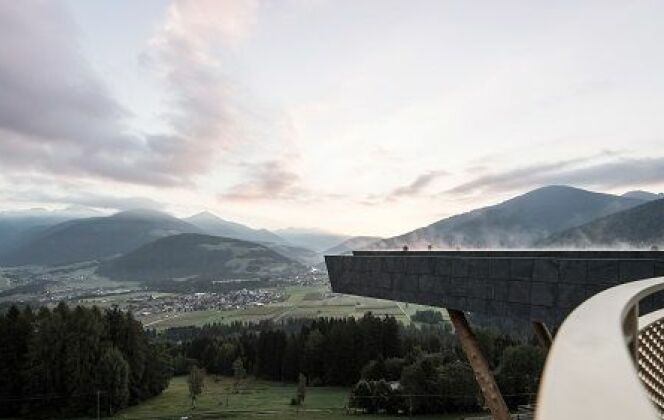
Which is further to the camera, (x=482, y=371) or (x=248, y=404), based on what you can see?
(x=248, y=404)

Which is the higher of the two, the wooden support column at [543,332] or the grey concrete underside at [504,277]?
the grey concrete underside at [504,277]

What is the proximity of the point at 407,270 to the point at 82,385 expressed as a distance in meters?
65.2

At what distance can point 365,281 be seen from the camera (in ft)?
55.1

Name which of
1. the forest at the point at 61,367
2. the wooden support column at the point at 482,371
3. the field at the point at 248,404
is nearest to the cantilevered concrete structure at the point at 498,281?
the wooden support column at the point at 482,371

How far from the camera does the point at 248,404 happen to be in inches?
2945

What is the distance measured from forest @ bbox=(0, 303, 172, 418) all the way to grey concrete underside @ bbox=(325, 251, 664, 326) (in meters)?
60.7

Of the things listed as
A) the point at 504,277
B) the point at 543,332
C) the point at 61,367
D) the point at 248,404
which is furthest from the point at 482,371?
the point at 61,367

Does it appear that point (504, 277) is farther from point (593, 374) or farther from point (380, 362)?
point (380, 362)

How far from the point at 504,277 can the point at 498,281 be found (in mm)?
193

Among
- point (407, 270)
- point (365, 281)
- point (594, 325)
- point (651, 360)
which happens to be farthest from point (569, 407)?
point (365, 281)

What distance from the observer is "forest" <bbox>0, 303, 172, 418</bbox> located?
6669 centimetres

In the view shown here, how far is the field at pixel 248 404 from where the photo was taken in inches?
2670

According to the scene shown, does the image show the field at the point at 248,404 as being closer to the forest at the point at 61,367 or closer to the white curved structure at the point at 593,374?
the forest at the point at 61,367

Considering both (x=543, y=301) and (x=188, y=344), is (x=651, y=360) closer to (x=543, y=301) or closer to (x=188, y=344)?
(x=543, y=301)
